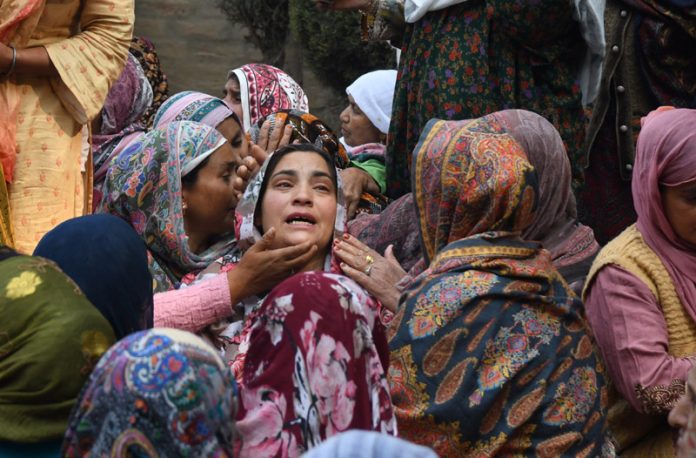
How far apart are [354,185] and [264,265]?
4.99ft

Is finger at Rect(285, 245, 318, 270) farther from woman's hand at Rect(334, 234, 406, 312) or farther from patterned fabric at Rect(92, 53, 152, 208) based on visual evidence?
patterned fabric at Rect(92, 53, 152, 208)

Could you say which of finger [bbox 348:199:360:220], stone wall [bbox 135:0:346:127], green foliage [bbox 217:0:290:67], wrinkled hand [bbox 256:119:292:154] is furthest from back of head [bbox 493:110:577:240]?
stone wall [bbox 135:0:346:127]

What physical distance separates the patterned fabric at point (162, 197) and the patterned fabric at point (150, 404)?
2256 mm

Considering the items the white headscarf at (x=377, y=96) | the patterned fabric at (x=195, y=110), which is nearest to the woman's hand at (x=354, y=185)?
the patterned fabric at (x=195, y=110)

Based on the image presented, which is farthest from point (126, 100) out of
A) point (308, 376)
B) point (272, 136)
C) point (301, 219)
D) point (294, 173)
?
point (308, 376)

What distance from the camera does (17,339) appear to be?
2.83 m

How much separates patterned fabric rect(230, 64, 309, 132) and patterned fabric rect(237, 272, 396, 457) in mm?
3563

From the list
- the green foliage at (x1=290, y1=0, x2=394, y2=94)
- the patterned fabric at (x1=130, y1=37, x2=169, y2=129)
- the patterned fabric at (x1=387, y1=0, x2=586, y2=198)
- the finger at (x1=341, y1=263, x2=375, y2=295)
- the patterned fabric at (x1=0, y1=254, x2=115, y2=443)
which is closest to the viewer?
the patterned fabric at (x1=0, y1=254, x2=115, y2=443)

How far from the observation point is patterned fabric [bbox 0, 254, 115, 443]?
282 centimetres

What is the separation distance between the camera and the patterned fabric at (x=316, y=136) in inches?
234

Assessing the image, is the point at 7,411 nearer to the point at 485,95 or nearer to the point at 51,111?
the point at 51,111

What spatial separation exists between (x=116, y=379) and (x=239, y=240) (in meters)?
2.14

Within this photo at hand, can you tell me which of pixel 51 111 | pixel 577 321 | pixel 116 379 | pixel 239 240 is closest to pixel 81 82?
pixel 51 111

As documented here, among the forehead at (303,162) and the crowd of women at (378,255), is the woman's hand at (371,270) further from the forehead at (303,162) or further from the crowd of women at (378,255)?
the forehead at (303,162)
